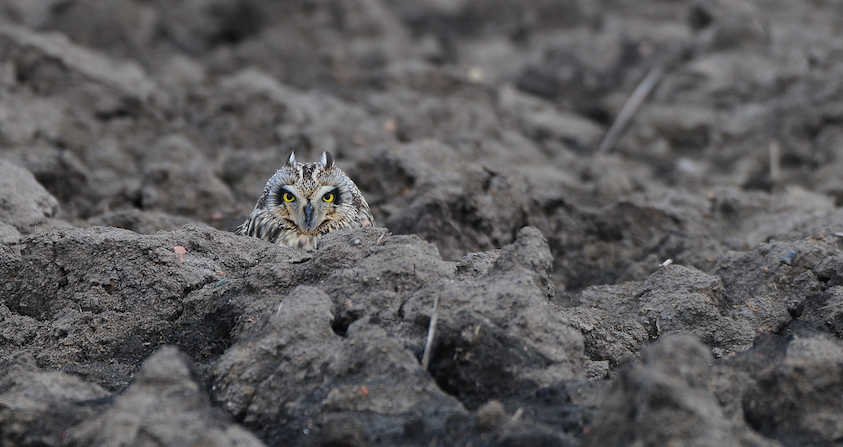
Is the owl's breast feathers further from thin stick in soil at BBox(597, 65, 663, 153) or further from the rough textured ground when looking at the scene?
thin stick in soil at BBox(597, 65, 663, 153)

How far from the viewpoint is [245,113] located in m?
8.23

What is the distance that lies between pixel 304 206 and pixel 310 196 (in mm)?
76

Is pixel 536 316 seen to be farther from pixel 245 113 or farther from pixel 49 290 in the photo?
pixel 245 113

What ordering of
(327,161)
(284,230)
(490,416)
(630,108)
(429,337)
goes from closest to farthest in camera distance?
(490,416), (429,337), (284,230), (327,161), (630,108)

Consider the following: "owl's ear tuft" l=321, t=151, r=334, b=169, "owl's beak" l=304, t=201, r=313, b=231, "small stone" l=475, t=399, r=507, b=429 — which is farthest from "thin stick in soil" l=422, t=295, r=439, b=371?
"owl's ear tuft" l=321, t=151, r=334, b=169

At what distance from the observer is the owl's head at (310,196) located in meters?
5.04

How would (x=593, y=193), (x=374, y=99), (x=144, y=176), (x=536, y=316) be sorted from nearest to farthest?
(x=536, y=316), (x=144, y=176), (x=593, y=193), (x=374, y=99)

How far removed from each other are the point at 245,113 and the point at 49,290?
4.40 metres

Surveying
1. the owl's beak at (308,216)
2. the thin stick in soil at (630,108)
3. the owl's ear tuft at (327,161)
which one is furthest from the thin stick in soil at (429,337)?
the thin stick in soil at (630,108)

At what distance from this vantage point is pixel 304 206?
5.01 m

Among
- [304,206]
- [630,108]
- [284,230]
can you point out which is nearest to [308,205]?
[304,206]

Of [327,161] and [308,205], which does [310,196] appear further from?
[327,161]

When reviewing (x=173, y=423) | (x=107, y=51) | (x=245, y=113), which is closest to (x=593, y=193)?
(x=245, y=113)

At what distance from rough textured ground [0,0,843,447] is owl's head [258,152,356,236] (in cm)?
65
